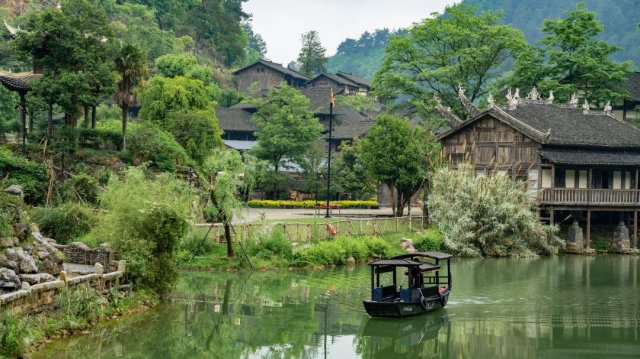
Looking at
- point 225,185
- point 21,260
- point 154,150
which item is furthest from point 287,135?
point 21,260

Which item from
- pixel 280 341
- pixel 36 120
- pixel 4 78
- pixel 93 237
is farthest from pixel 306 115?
pixel 280 341

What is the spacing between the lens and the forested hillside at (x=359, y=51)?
17875cm

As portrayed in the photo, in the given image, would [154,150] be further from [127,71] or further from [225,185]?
[225,185]

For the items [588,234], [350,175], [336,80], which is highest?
[336,80]

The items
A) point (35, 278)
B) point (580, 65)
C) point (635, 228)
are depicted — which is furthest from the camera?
point (580, 65)

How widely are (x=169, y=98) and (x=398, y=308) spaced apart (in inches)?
1324

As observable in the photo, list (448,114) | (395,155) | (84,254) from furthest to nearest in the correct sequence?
(448,114) < (395,155) < (84,254)

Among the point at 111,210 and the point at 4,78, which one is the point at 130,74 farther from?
the point at 111,210

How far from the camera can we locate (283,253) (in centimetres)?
3734

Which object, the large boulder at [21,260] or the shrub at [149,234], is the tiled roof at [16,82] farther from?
the large boulder at [21,260]

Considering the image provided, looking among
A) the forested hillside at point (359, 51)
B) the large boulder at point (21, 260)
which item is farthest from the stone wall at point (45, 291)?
the forested hillside at point (359, 51)

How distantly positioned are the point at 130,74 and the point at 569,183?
25.8m

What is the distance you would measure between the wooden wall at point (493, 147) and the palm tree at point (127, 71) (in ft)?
62.8

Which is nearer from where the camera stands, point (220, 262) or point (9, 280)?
point (9, 280)
